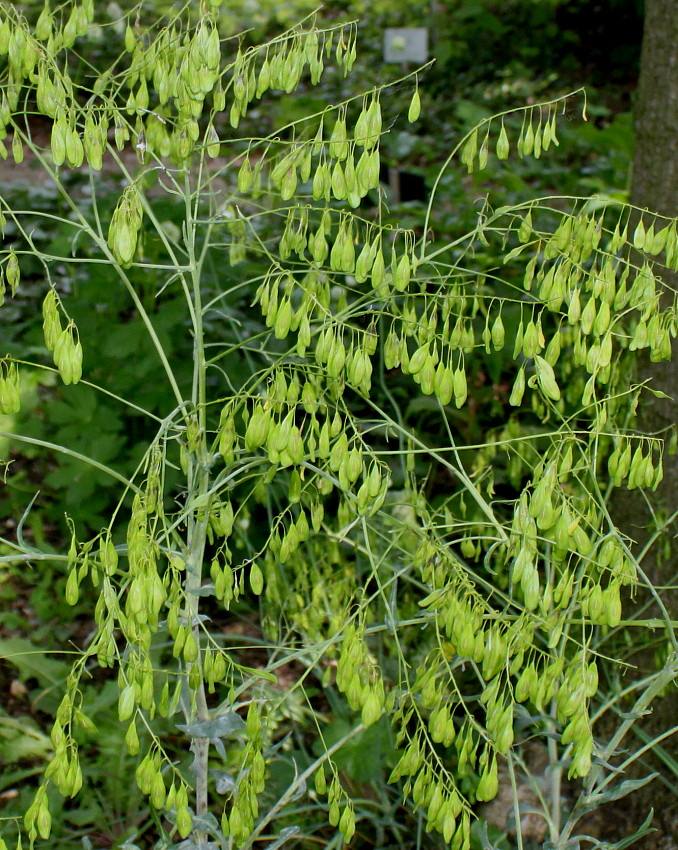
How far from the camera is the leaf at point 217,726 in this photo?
170 centimetres

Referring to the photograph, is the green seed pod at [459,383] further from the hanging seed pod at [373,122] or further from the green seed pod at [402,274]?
the hanging seed pod at [373,122]

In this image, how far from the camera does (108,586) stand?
134 cm

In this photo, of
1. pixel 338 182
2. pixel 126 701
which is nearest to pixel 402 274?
pixel 338 182

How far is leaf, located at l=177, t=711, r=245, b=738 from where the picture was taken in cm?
170

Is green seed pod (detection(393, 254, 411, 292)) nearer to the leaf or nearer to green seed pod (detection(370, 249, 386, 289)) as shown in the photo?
green seed pod (detection(370, 249, 386, 289))

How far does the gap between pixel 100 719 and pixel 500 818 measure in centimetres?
115

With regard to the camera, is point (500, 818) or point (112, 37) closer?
point (500, 818)

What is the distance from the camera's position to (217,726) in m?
1.71

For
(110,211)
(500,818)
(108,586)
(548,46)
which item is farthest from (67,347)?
(548,46)

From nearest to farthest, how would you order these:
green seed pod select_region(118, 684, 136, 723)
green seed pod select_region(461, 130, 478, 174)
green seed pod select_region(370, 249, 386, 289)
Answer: green seed pod select_region(118, 684, 136, 723)
green seed pod select_region(370, 249, 386, 289)
green seed pod select_region(461, 130, 478, 174)

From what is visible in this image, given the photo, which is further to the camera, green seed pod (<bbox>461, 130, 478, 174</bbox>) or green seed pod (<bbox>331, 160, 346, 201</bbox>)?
green seed pod (<bbox>461, 130, 478, 174</bbox>)

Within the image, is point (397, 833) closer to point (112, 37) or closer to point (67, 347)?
point (67, 347)

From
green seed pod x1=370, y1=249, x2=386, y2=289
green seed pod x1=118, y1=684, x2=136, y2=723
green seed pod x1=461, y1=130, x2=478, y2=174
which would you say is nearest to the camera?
green seed pod x1=118, y1=684, x2=136, y2=723

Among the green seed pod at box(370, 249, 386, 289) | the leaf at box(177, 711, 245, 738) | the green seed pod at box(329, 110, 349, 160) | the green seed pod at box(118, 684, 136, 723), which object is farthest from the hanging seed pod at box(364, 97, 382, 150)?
the leaf at box(177, 711, 245, 738)
